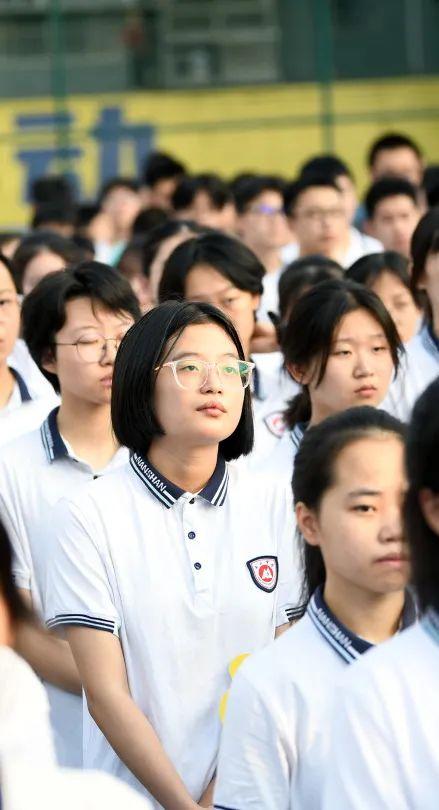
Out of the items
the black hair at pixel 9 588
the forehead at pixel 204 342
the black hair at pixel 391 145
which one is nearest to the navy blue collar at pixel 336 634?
the forehead at pixel 204 342

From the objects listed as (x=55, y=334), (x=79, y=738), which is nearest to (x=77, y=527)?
(x=79, y=738)

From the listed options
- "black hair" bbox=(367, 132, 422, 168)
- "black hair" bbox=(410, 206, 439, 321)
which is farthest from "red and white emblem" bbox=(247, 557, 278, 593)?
"black hair" bbox=(367, 132, 422, 168)

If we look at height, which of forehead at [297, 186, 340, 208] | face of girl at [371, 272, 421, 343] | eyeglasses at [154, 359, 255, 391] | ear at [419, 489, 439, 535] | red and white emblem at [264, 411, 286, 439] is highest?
forehead at [297, 186, 340, 208]

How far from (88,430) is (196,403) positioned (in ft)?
2.52

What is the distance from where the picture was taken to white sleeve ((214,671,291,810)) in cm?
269

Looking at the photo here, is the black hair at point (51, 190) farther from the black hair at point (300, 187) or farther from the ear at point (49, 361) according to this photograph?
the ear at point (49, 361)

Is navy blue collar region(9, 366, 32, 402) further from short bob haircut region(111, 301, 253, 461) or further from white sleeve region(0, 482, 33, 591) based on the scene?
short bob haircut region(111, 301, 253, 461)

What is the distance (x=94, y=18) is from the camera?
1295cm

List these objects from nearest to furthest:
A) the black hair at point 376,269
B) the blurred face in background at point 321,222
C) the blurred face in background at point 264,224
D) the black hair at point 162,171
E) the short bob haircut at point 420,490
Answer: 1. the short bob haircut at point 420,490
2. the black hair at point 376,269
3. the blurred face in background at point 321,222
4. the blurred face in background at point 264,224
5. the black hair at point 162,171

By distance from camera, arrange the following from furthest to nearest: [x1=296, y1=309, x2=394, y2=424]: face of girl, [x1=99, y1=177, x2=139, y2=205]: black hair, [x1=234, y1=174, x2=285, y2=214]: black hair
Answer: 1. [x1=99, y1=177, x2=139, y2=205]: black hair
2. [x1=234, y1=174, x2=285, y2=214]: black hair
3. [x1=296, y1=309, x2=394, y2=424]: face of girl

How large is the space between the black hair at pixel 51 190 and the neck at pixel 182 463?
814 centimetres

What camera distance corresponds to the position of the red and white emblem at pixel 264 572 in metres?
3.35

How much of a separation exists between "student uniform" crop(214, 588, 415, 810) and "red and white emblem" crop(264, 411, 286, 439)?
1713 millimetres

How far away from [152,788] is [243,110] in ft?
33.8
